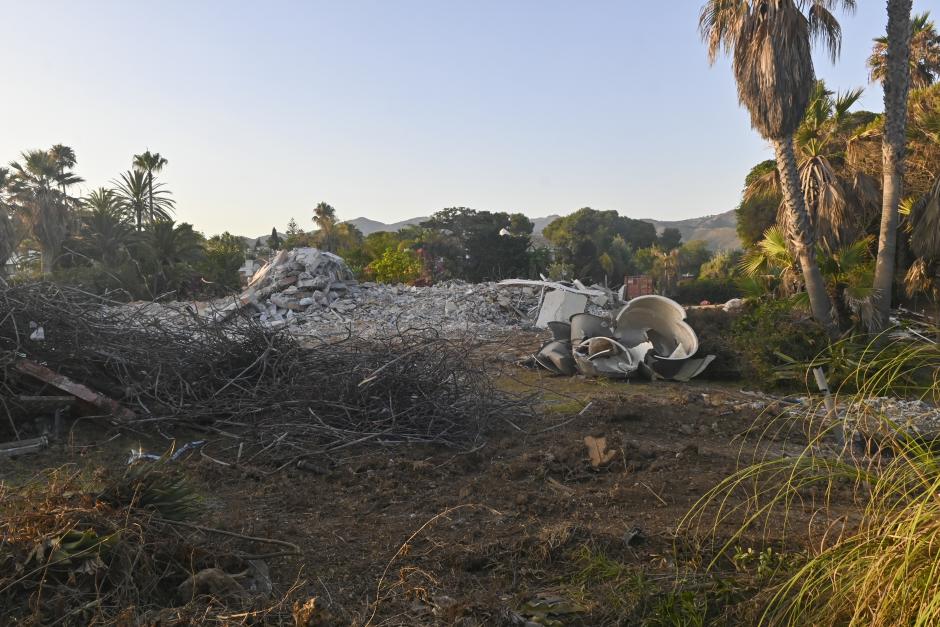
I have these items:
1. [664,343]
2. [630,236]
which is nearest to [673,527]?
[664,343]

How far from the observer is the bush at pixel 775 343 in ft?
32.7

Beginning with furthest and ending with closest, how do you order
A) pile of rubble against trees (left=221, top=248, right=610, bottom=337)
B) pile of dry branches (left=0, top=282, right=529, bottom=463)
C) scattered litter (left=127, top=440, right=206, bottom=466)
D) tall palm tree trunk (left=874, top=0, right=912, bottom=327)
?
pile of rubble against trees (left=221, top=248, right=610, bottom=337) → tall palm tree trunk (left=874, top=0, right=912, bottom=327) → pile of dry branches (left=0, top=282, right=529, bottom=463) → scattered litter (left=127, top=440, right=206, bottom=466)

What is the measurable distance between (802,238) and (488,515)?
362 inches

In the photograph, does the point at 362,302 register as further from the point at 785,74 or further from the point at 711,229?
the point at 711,229

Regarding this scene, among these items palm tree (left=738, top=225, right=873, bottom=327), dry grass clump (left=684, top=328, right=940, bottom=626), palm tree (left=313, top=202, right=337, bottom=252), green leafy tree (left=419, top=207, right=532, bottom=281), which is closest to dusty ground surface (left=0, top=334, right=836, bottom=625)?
dry grass clump (left=684, top=328, right=940, bottom=626)

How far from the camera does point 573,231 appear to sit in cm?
Answer: 7281

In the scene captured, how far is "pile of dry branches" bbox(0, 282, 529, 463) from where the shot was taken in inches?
248

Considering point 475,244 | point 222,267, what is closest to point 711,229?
point 475,244

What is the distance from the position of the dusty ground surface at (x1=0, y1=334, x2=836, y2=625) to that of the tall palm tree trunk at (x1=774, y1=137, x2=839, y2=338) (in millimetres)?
A: 4776

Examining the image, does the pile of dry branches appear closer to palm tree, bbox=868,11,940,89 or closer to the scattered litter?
the scattered litter

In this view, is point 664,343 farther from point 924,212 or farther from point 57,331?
point 57,331

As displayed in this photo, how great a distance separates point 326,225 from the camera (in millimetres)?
65188

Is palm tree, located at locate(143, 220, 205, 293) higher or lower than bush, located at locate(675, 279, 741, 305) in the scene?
higher

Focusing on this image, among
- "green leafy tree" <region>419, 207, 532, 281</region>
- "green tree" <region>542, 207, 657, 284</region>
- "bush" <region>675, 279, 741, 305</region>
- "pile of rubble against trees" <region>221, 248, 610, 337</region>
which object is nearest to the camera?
"pile of rubble against trees" <region>221, 248, 610, 337</region>
